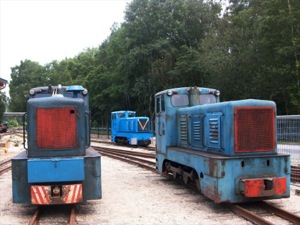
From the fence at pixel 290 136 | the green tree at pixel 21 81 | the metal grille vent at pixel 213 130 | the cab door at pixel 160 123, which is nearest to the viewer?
the metal grille vent at pixel 213 130

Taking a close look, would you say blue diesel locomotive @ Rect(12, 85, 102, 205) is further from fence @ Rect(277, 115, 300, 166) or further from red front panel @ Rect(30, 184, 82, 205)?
fence @ Rect(277, 115, 300, 166)

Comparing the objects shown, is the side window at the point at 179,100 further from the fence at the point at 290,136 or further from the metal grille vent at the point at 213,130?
the fence at the point at 290,136

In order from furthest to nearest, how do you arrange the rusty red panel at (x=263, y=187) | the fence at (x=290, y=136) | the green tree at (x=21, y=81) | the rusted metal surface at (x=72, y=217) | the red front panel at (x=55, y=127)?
the green tree at (x=21, y=81)
the fence at (x=290, y=136)
the red front panel at (x=55, y=127)
the rusty red panel at (x=263, y=187)
the rusted metal surface at (x=72, y=217)

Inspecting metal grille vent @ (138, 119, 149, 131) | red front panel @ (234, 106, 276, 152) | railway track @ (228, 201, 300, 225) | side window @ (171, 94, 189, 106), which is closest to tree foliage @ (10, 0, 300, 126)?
metal grille vent @ (138, 119, 149, 131)

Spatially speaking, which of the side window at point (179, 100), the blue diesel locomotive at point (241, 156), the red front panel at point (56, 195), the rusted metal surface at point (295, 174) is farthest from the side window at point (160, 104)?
the red front panel at point (56, 195)

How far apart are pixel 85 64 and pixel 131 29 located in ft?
106

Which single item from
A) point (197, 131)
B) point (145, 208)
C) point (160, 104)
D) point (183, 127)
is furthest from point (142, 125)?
point (145, 208)

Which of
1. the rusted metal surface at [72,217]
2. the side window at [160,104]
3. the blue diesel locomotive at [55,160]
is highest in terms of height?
the side window at [160,104]

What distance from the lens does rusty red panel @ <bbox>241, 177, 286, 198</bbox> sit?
294 inches

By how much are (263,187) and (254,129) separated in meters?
1.21

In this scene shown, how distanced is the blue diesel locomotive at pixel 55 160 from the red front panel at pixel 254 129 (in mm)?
3006

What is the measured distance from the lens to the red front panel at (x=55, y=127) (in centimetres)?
778

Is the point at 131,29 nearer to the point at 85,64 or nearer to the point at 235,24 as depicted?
the point at 235,24

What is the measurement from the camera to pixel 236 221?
23.2ft
